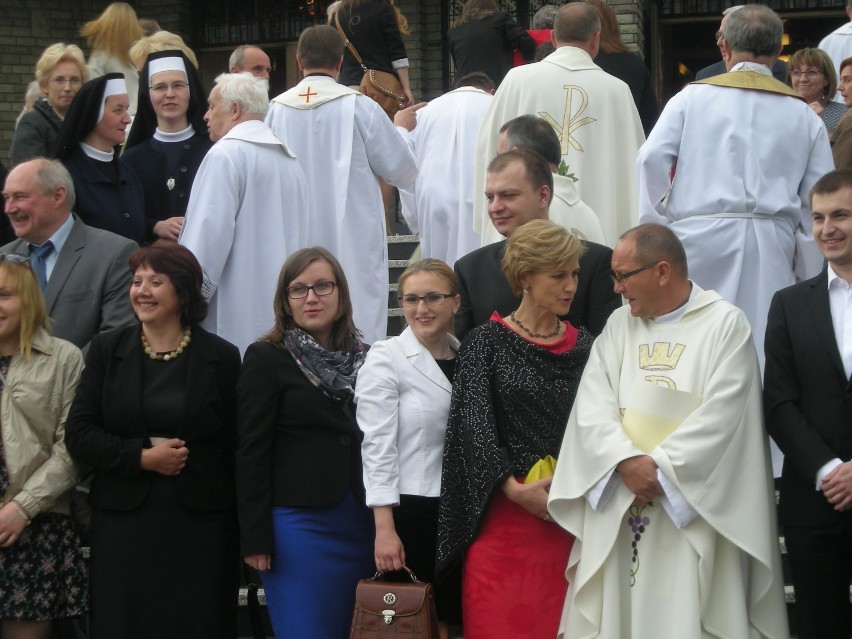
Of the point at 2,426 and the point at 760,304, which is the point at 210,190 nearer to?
the point at 2,426

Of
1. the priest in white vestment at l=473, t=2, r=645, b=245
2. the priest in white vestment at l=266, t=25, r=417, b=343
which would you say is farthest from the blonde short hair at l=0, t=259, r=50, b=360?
the priest in white vestment at l=473, t=2, r=645, b=245

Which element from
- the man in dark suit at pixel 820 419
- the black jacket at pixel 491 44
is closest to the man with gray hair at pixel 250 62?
the black jacket at pixel 491 44

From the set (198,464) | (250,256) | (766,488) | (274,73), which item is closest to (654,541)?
(766,488)

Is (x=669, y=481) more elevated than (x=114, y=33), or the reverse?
(x=114, y=33)

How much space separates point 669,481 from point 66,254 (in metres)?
3.02

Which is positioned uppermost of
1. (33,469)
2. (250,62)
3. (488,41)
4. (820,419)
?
(488,41)

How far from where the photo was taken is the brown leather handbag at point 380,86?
35.0 ft

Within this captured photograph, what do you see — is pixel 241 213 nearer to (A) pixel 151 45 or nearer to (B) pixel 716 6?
(A) pixel 151 45

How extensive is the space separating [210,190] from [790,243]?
283 cm

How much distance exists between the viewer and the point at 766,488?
4.99 metres

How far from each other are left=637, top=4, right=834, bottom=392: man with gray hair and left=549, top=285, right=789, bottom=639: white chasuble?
1928 millimetres

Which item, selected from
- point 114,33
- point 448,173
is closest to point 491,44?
point 448,173

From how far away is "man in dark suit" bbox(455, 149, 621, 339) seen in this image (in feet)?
18.4

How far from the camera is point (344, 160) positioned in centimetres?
809
